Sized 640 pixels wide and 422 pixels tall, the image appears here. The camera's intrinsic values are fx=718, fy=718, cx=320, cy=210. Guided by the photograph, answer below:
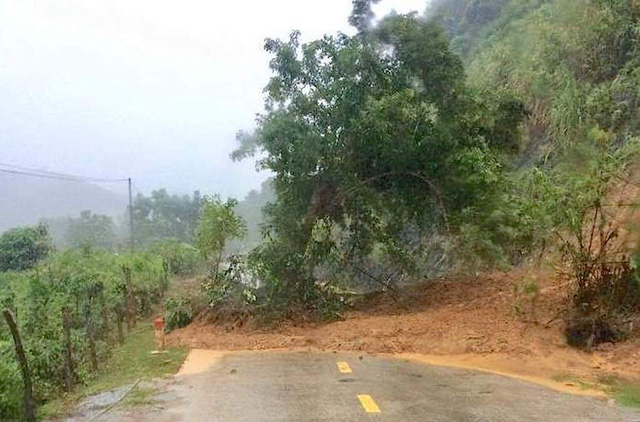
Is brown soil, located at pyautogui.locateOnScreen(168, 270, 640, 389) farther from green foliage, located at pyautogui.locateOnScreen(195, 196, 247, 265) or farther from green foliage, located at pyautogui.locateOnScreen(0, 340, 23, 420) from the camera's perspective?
green foliage, located at pyautogui.locateOnScreen(0, 340, 23, 420)

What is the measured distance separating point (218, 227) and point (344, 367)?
8.56 m

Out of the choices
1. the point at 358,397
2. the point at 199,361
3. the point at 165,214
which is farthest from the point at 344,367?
the point at 165,214

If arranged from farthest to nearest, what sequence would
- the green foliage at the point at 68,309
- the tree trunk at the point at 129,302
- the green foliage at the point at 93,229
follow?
the green foliage at the point at 93,229 → the tree trunk at the point at 129,302 → the green foliage at the point at 68,309

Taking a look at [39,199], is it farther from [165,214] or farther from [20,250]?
[20,250]

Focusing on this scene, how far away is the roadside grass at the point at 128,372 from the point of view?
9547 millimetres

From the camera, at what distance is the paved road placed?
27.0ft

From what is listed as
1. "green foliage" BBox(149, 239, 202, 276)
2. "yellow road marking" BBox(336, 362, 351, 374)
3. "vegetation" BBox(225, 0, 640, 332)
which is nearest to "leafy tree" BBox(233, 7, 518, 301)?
"vegetation" BBox(225, 0, 640, 332)

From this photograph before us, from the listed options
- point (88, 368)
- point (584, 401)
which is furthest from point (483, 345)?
point (88, 368)

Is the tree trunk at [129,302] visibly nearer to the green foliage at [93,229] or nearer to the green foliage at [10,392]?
the green foliage at [10,392]

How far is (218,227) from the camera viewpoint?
19125 millimetres

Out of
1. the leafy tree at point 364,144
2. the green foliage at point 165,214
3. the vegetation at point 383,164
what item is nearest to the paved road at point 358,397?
the vegetation at point 383,164

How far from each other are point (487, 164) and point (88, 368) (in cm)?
942

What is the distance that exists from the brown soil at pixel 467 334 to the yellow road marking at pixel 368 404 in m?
2.96

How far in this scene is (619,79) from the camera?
2031 cm
